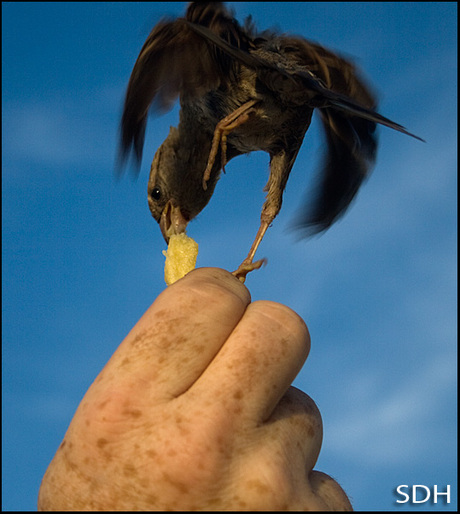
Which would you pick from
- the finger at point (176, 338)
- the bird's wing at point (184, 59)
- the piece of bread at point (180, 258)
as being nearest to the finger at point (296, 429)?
the finger at point (176, 338)

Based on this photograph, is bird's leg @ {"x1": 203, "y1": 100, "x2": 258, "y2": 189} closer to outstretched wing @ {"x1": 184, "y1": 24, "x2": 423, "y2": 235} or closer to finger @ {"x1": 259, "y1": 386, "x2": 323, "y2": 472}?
outstretched wing @ {"x1": 184, "y1": 24, "x2": 423, "y2": 235}

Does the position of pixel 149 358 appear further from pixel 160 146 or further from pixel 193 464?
pixel 160 146

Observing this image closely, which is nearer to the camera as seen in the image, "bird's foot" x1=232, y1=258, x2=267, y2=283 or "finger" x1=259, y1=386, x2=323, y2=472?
"finger" x1=259, y1=386, x2=323, y2=472

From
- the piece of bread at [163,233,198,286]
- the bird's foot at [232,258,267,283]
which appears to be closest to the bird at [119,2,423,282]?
the bird's foot at [232,258,267,283]

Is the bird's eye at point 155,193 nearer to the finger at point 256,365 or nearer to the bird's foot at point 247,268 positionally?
the bird's foot at point 247,268

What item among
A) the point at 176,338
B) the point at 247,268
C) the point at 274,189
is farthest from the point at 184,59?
the point at 176,338

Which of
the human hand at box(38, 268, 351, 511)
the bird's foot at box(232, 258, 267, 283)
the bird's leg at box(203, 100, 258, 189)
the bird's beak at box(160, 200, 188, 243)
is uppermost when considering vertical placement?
the bird's beak at box(160, 200, 188, 243)
